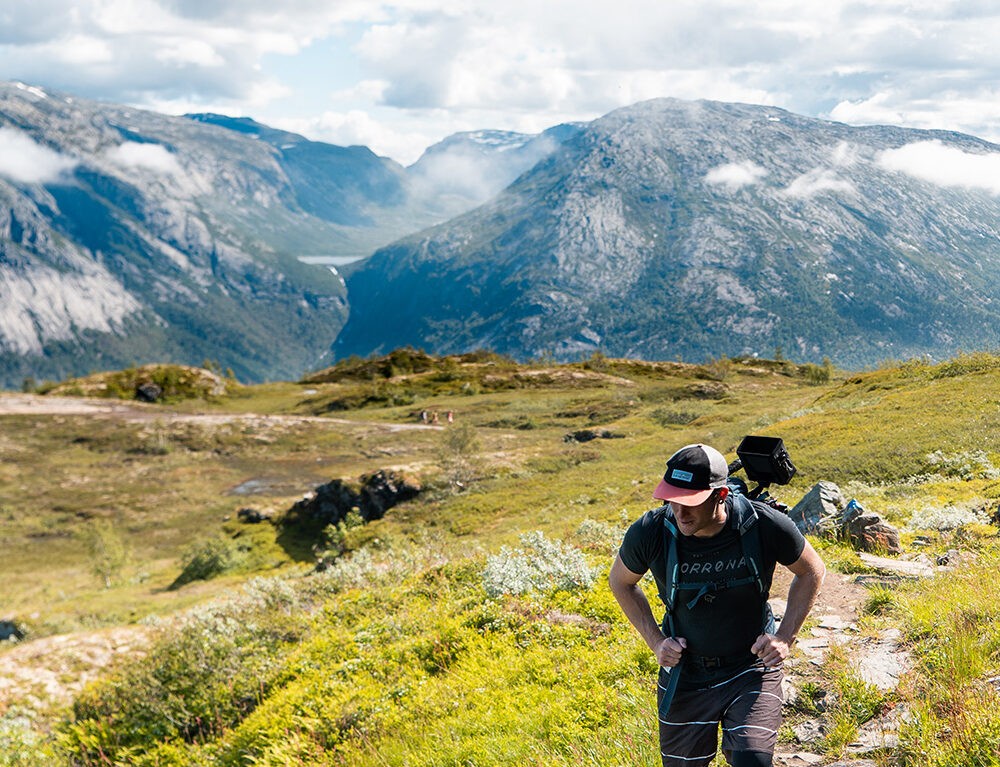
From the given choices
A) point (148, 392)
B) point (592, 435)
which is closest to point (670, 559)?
point (592, 435)

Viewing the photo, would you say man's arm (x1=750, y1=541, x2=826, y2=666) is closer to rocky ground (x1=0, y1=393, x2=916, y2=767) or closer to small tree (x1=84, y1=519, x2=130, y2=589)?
rocky ground (x1=0, y1=393, x2=916, y2=767)

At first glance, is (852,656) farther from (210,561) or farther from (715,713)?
(210,561)

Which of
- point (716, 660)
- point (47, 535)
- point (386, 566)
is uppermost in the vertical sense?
point (716, 660)

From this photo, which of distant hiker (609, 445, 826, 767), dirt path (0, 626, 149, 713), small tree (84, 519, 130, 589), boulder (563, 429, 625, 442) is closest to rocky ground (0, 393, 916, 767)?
dirt path (0, 626, 149, 713)

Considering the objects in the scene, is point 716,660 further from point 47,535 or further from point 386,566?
point 47,535

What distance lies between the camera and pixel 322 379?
16400 centimetres

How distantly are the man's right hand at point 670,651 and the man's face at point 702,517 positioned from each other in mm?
926

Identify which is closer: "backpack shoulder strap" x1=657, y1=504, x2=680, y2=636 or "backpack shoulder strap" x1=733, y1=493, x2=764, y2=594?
"backpack shoulder strap" x1=733, y1=493, x2=764, y2=594

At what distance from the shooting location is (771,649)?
4922 millimetres

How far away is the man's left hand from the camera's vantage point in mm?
4918

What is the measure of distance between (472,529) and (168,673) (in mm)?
21156

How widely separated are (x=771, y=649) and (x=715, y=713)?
690 mm

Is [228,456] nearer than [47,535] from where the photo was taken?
No

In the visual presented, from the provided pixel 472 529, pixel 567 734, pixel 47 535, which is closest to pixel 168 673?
pixel 567 734
